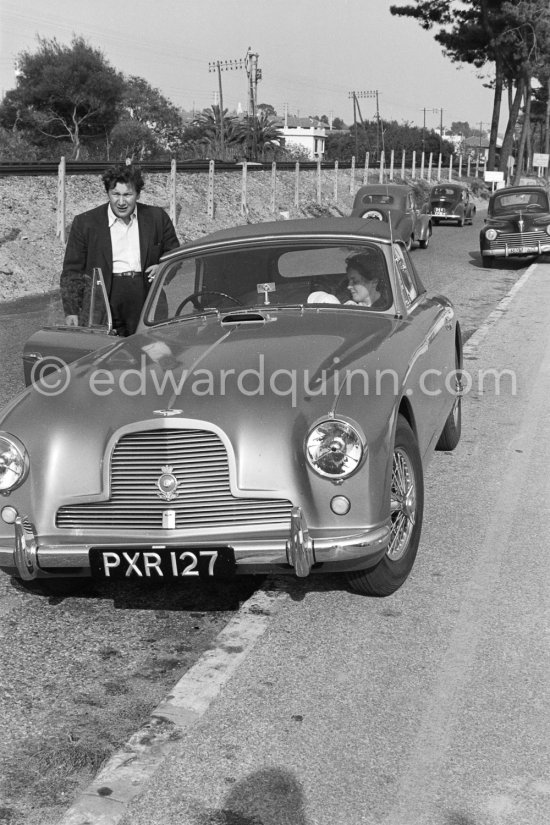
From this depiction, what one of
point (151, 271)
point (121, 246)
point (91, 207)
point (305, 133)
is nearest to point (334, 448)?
point (151, 271)

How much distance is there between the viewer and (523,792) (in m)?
3.01

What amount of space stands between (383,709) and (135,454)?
1334 mm

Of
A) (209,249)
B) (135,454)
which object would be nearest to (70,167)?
(209,249)

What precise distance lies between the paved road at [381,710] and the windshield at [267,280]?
4.38ft

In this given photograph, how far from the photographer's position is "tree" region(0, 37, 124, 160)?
Answer: 6222cm

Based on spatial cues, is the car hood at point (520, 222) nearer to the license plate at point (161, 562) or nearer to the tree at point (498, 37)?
the license plate at point (161, 562)

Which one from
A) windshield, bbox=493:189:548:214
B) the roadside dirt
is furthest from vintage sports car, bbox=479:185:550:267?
the roadside dirt

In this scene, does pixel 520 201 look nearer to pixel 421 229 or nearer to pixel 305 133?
pixel 421 229

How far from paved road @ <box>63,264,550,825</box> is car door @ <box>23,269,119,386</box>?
176cm

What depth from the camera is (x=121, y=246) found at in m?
6.74

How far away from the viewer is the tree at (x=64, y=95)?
62.2 meters

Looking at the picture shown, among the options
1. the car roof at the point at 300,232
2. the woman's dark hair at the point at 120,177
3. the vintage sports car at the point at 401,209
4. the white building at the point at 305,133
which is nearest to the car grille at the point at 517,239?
the vintage sports car at the point at 401,209

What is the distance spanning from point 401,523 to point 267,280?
5.77 feet

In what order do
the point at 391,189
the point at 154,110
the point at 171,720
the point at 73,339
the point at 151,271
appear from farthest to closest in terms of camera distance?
1. the point at 154,110
2. the point at 391,189
3. the point at 151,271
4. the point at 73,339
5. the point at 171,720
